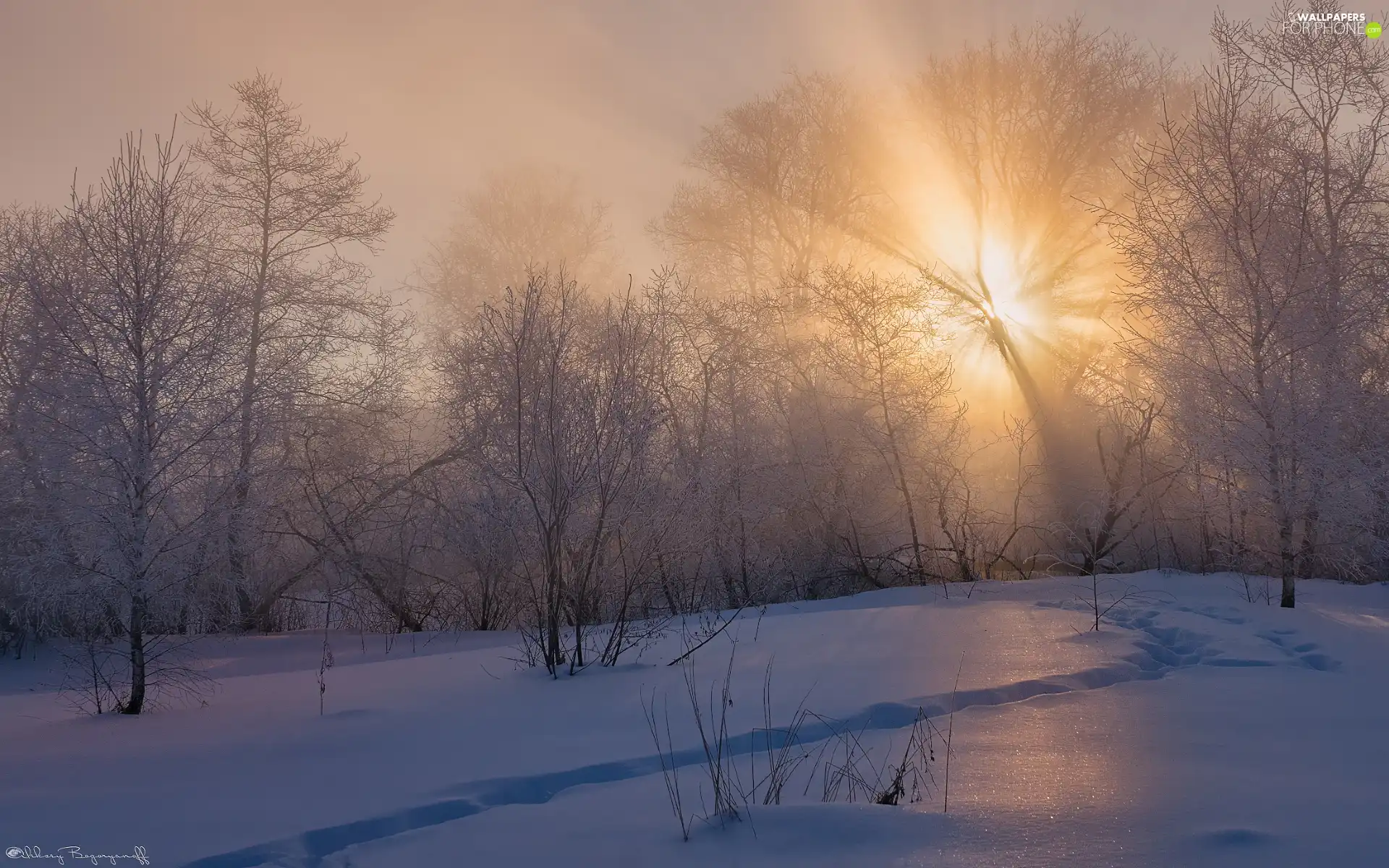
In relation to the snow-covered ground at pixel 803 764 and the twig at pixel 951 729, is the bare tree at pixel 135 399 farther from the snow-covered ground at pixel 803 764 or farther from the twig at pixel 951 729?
the twig at pixel 951 729

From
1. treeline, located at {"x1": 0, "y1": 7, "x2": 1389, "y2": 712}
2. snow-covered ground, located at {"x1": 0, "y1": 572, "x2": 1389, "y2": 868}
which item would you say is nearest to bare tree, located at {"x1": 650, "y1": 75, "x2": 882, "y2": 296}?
treeline, located at {"x1": 0, "y1": 7, "x2": 1389, "y2": 712}

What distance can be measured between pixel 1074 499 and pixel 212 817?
470 inches

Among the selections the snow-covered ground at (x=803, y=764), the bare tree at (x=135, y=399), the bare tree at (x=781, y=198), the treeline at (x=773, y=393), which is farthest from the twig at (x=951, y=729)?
the bare tree at (x=781, y=198)

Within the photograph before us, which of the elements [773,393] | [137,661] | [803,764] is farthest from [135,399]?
[773,393]

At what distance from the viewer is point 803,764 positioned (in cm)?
384

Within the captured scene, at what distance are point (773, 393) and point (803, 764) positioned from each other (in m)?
9.88

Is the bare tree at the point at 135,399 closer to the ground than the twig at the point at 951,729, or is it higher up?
higher up

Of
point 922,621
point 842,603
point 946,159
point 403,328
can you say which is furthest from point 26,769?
point 946,159

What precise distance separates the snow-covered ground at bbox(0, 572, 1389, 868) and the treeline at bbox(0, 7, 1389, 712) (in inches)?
42.2

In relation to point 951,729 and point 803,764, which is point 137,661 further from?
point 951,729

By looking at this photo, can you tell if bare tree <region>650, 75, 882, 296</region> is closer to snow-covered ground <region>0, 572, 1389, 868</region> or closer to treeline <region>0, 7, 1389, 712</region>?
treeline <region>0, 7, 1389, 712</region>

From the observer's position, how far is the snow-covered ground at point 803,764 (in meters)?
2.91

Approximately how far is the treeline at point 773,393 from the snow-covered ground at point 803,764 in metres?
1.07

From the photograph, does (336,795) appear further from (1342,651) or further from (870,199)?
(870,199)
